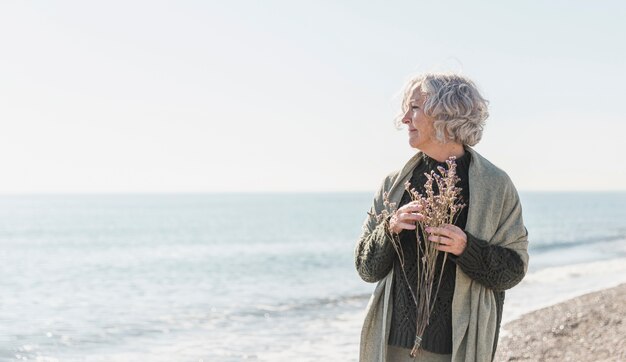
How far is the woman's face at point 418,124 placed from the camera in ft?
9.49

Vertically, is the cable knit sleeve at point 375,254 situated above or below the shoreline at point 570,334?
above

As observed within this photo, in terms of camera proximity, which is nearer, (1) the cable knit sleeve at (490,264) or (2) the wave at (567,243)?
(1) the cable knit sleeve at (490,264)

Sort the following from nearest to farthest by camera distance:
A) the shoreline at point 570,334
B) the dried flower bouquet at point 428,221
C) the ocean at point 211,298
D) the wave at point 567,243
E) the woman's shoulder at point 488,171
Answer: the dried flower bouquet at point 428,221, the woman's shoulder at point 488,171, the shoreline at point 570,334, the ocean at point 211,298, the wave at point 567,243

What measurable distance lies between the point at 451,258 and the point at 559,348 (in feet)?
20.8

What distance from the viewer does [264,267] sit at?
2998 centimetres

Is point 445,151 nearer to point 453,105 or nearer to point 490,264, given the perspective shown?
point 453,105

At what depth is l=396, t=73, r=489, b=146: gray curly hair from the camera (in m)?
2.84

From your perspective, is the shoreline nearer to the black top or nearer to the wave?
the black top

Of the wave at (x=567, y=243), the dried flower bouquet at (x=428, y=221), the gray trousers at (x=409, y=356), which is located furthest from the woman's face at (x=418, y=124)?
the wave at (x=567, y=243)

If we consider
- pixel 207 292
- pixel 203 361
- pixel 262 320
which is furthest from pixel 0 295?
pixel 203 361

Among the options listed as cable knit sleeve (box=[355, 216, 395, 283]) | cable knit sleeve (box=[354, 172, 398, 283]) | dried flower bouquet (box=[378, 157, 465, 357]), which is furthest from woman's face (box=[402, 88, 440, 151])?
cable knit sleeve (box=[355, 216, 395, 283])

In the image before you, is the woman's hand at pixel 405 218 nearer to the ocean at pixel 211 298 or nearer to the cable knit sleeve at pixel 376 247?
the cable knit sleeve at pixel 376 247

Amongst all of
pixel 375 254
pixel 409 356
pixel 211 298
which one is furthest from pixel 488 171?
pixel 211 298

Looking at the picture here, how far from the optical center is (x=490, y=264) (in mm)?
2779
